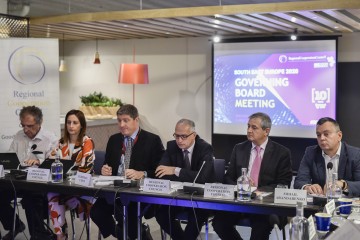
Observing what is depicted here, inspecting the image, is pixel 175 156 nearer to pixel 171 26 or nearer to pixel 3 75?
pixel 3 75

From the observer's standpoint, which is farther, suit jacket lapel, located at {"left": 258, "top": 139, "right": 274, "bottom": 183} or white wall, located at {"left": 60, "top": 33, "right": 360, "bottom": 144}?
white wall, located at {"left": 60, "top": 33, "right": 360, "bottom": 144}

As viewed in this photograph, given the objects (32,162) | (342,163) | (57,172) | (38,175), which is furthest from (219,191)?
(32,162)

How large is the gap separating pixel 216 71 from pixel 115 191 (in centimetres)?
605

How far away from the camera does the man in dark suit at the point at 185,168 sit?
4438 millimetres

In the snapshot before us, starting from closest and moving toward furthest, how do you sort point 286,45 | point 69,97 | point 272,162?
point 272,162
point 286,45
point 69,97

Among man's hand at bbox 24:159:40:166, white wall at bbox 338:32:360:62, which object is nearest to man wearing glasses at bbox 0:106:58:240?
man's hand at bbox 24:159:40:166

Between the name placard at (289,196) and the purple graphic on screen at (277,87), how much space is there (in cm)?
574

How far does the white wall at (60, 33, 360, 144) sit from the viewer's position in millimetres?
10508

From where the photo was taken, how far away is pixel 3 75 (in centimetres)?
647

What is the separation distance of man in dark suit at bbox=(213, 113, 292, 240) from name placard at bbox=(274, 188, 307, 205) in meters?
0.49

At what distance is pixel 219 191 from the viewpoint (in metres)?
3.90

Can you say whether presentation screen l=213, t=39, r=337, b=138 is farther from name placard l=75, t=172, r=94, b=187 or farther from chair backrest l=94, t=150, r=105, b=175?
name placard l=75, t=172, r=94, b=187

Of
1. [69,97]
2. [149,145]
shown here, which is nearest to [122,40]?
[69,97]

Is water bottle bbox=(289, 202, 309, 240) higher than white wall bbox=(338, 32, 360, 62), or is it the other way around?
white wall bbox=(338, 32, 360, 62)
